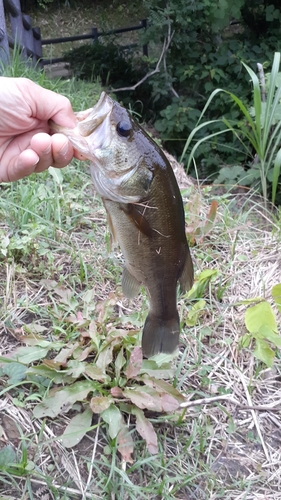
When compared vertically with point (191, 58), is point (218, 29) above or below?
above

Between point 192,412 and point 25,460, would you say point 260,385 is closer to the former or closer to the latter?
point 192,412

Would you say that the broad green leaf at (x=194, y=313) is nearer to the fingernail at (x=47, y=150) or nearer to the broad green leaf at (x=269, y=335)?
the broad green leaf at (x=269, y=335)

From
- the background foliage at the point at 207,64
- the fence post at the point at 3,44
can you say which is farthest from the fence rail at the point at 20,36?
the background foliage at the point at 207,64

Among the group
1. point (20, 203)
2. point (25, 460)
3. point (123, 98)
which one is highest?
point (20, 203)

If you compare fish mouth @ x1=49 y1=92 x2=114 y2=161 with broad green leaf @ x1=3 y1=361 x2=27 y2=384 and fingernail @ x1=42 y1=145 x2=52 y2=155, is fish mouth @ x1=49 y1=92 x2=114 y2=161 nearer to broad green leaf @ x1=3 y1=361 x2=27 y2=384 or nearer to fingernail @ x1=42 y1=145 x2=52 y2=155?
fingernail @ x1=42 y1=145 x2=52 y2=155

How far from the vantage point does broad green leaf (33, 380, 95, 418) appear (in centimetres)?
A: 149

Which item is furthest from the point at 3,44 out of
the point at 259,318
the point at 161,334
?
the point at 161,334

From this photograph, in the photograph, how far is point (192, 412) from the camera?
1.66m

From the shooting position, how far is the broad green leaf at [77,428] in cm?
143

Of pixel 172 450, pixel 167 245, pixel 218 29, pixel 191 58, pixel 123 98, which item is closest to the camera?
pixel 167 245

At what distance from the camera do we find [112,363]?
169cm

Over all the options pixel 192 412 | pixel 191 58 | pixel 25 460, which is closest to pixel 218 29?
pixel 191 58

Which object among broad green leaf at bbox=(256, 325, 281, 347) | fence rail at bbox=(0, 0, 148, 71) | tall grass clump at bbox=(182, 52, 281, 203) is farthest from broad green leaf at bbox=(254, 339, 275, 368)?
fence rail at bbox=(0, 0, 148, 71)

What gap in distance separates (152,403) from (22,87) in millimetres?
1123
